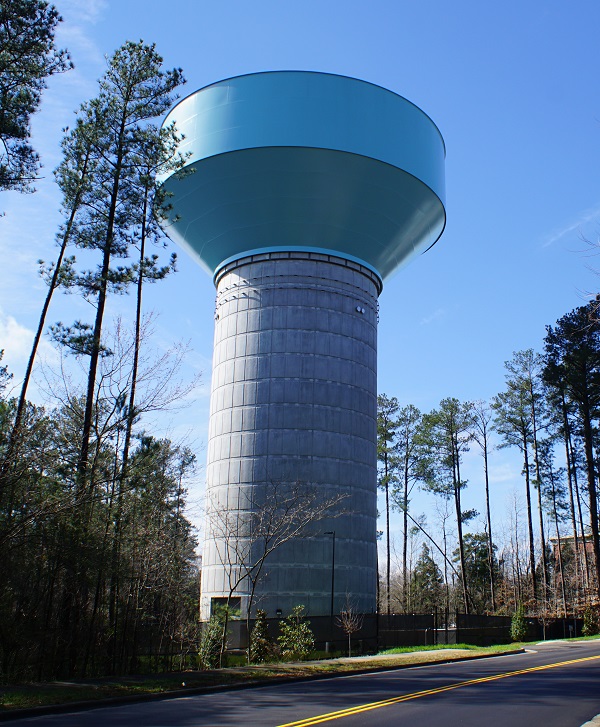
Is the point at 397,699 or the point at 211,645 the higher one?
the point at 211,645

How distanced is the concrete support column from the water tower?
0.17ft

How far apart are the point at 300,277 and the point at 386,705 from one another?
18458mm

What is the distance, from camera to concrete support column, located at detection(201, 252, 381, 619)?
25.0 meters

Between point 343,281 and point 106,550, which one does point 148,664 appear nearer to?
point 106,550

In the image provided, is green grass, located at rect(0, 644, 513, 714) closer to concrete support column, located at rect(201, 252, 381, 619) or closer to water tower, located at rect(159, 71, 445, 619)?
concrete support column, located at rect(201, 252, 381, 619)

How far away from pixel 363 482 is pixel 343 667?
11.5 meters

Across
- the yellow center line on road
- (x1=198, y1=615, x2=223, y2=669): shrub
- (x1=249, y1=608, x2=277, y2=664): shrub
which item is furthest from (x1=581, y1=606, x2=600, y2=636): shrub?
(x1=198, y1=615, x2=223, y2=669): shrub

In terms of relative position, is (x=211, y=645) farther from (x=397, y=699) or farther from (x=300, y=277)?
(x=300, y=277)

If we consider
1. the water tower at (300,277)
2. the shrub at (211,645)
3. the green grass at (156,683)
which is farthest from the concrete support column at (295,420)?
the green grass at (156,683)

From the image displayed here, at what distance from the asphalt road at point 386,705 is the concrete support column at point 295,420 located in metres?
10.3

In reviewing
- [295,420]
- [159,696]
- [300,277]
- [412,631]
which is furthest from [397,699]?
[300,277]

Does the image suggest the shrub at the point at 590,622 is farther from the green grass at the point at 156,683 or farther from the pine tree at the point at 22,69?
the pine tree at the point at 22,69

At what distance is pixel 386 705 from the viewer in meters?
10.2

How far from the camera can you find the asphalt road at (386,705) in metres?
8.88
